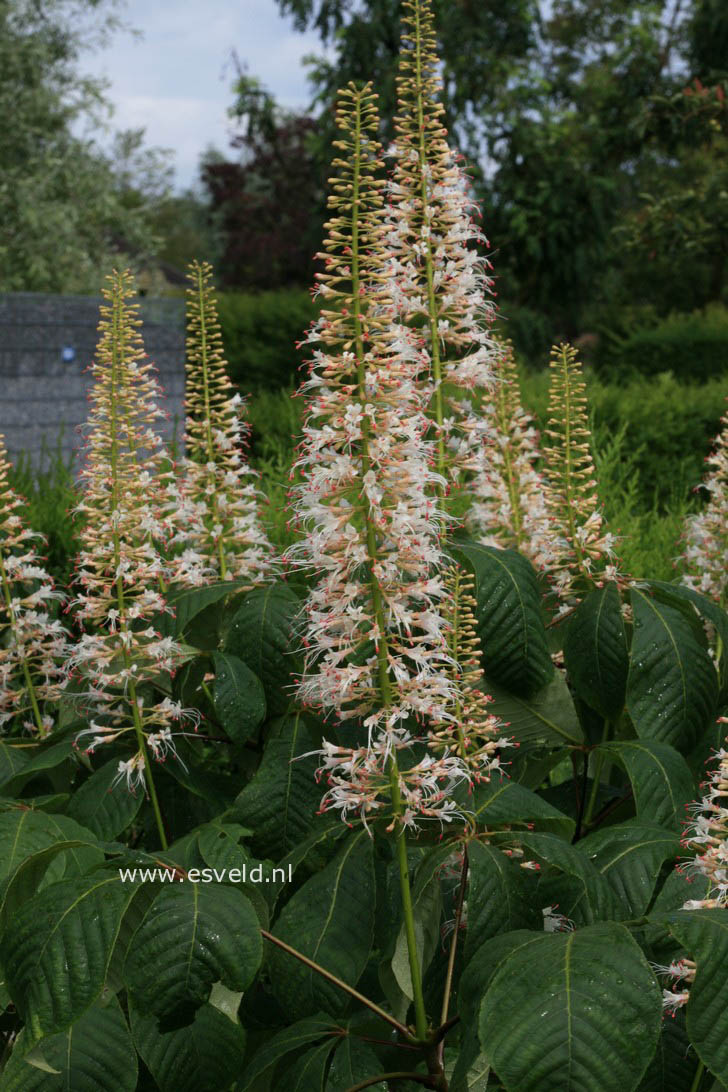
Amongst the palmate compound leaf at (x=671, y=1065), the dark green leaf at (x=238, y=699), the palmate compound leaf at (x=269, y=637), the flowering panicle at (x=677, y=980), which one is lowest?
the palmate compound leaf at (x=671, y=1065)

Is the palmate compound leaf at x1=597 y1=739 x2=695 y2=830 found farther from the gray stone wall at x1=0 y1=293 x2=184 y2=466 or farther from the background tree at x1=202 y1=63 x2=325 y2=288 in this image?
the background tree at x1=202 y1=63 x2=325 y2=288

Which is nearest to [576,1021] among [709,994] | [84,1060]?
[709,994]

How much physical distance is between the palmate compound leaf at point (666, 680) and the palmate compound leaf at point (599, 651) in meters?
0.05

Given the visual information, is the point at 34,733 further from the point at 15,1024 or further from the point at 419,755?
the point at 419,755

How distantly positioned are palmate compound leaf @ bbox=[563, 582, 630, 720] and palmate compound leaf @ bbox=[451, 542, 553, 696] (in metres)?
0.09

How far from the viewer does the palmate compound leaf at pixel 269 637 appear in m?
2.24

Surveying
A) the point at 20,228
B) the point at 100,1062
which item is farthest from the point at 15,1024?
the point at 20,228

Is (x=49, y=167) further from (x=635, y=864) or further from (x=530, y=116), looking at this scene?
(x=635, y=864)

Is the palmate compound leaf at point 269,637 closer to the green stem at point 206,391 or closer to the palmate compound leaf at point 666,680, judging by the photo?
the green stem at point 206,391

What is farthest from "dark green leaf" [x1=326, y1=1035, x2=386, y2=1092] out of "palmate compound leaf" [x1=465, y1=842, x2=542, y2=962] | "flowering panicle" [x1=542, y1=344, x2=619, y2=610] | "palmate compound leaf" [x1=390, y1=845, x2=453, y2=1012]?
"flowering panicle" [x1=542, y1=344, x2=619, y2=610]

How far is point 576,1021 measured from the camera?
1.25 m

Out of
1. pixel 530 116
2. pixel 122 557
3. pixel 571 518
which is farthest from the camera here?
pixel 530 116

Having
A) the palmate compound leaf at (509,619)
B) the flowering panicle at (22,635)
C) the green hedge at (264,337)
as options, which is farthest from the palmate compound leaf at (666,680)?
the green hedge at (264,337)

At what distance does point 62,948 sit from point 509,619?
1.07m
